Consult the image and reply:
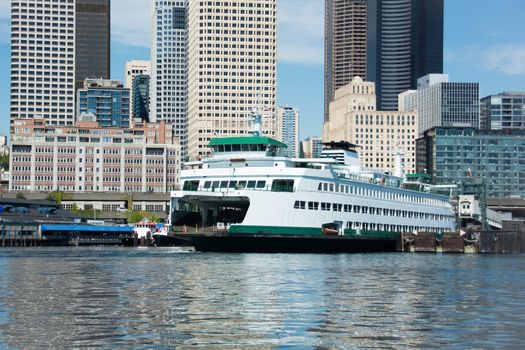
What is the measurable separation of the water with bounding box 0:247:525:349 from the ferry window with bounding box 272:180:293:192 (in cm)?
2166

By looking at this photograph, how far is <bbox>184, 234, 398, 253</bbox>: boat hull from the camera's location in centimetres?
8569

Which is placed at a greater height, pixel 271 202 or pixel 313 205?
pixel 271 202

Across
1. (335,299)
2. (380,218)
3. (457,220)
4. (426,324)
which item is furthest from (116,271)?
(457,220)

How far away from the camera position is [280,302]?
42.7 m

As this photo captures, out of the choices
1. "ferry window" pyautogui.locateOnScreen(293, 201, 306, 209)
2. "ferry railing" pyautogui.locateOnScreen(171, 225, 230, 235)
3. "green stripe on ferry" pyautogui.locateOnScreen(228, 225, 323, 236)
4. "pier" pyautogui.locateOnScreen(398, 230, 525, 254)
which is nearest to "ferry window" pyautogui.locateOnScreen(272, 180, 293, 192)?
"ferry window" pyautogui.locateOnScreen(293, 201, 306, 209)

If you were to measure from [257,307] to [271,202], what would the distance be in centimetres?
4637

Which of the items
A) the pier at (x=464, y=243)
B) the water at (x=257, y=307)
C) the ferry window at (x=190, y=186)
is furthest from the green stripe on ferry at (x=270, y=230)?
the pier at (x=464, y=243)

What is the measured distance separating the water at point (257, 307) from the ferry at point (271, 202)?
19331 mm

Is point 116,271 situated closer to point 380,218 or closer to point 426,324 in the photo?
point 426,324

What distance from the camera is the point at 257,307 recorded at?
40.6m

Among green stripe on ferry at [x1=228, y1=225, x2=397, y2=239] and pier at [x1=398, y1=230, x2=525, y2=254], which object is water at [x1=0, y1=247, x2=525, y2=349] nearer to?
green stripe on ferry at [x1=228, y1=225, x2=397, y2=239]

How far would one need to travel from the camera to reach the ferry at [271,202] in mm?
86250

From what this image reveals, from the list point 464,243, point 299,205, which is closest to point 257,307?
point 299,205

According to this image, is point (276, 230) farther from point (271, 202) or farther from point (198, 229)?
point (198, 229)
